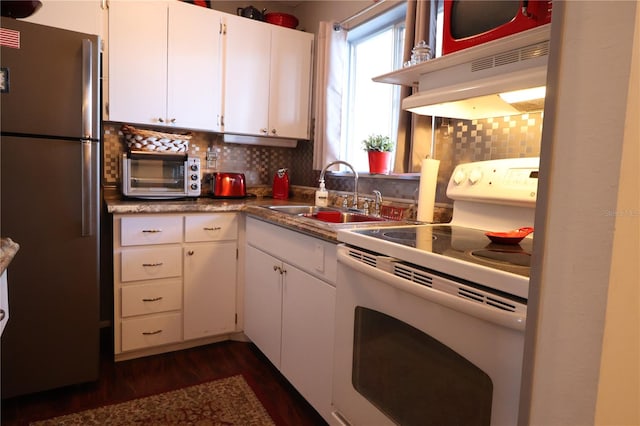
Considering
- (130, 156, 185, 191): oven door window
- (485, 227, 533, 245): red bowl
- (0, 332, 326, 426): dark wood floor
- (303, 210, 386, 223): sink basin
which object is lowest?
(0, 332, 326, 426): dark wood floor

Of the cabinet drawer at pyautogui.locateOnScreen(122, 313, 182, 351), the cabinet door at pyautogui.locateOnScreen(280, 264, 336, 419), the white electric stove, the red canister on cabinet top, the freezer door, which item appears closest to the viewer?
the white electric stove

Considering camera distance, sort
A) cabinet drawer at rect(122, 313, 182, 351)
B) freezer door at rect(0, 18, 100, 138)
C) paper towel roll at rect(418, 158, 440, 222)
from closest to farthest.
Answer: freezer door at rect(0, 18, 100, 138), paper towel roll at rect(418, 158, 440, 222), cabinet drawer at rect(122, 313, 182, 351)

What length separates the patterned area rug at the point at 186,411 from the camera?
1.75m

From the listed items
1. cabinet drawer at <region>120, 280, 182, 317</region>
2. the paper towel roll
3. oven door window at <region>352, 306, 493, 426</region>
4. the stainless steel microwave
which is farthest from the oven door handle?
the stainless steel microwave

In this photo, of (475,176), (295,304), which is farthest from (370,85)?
(295,304)

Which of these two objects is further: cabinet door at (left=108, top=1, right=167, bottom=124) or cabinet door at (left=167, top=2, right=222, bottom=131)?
cabinet door at (left=167, top=2, right=222, bottom=131)

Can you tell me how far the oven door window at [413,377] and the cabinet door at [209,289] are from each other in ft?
4.23

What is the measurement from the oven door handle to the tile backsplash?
2.71 feet

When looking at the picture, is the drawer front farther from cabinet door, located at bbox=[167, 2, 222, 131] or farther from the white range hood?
the white range hood

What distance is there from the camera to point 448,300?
3.15 ft

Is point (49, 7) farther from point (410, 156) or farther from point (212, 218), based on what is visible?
point (410, 156)

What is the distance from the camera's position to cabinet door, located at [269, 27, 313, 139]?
9.47 feet

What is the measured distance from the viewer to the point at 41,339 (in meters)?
1.87

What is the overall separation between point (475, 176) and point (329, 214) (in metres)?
0.91
